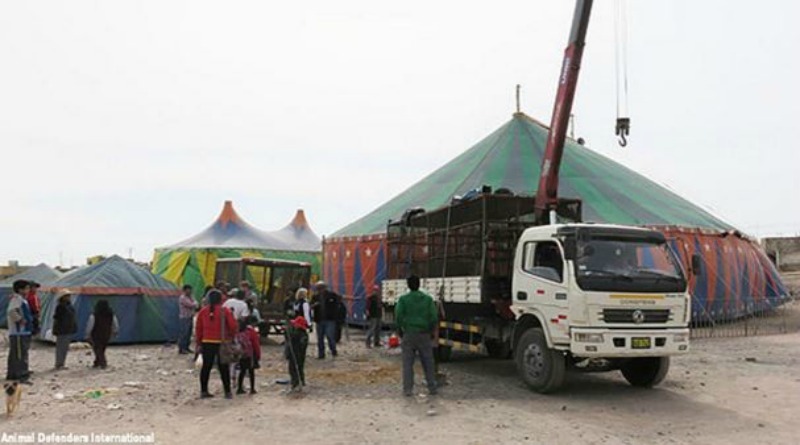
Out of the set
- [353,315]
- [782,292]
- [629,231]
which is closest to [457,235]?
[629,231]

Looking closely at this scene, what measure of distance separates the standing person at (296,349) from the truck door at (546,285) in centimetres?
351

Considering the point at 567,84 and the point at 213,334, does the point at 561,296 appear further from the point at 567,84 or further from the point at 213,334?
the point at 567,84

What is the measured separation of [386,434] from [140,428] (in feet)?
9.63

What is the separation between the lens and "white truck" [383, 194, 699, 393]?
1055cm

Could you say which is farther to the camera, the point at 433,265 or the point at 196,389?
the point at 433,265

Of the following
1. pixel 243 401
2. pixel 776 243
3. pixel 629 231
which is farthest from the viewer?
pixel 776 243

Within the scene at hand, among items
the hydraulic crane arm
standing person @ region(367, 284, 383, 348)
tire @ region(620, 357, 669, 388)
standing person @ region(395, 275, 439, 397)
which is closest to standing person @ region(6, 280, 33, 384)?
standing person @ region(395, 275, 439, 397)

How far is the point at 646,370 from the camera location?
1183cm

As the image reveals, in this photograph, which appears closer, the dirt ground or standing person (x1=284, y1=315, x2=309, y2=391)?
the dirt ground

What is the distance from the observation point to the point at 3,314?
26.9 m

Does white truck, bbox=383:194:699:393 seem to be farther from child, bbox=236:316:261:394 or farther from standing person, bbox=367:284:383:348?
standing person, bbox=367:284:383:348

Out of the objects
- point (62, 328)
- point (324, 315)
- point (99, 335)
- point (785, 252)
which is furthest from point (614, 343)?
point (785, 252)

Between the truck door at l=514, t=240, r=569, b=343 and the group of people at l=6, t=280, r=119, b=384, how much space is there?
26.7 ft

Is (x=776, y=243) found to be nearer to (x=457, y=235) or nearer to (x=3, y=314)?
(x=457, y=235)
